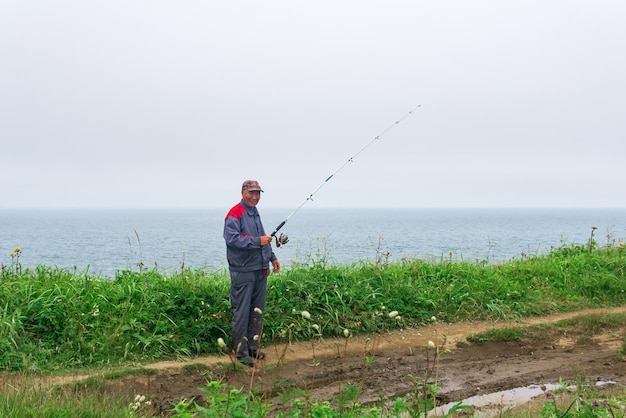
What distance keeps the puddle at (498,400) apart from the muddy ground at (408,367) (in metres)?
0.12

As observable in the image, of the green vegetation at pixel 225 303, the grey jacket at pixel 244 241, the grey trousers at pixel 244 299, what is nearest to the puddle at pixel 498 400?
the green vegetation at pixel 225 303

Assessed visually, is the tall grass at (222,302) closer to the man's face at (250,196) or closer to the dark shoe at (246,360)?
the dark shoe at (246,360)

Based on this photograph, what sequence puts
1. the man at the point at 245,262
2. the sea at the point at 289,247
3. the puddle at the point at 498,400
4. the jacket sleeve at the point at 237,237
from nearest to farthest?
the puddle at the point at 498,400, the jacket sleeve at the point at 237,237, the man at the point at 245,262, the sea at the point at 289,247

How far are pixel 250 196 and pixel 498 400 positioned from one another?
3.97 meters

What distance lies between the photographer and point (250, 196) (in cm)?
722

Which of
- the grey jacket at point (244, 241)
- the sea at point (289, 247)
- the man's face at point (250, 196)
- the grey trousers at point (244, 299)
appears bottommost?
the sea at point (289, 247)

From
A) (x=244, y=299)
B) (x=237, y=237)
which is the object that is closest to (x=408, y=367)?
(x=244, y=299)

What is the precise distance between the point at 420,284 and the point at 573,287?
356cm

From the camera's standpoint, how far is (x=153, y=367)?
694cm

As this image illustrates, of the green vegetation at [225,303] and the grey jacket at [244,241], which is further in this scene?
the green vegetation at [225,303]

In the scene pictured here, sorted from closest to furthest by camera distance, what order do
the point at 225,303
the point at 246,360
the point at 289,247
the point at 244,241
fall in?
the point at 244,241 → the point at 246,360 → the point at 225,303 → the point at 289,247

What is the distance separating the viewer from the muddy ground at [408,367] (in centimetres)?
642

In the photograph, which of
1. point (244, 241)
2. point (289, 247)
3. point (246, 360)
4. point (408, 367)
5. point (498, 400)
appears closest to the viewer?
point (498, 400)

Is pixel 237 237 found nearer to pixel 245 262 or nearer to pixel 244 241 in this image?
pixel 244 241
